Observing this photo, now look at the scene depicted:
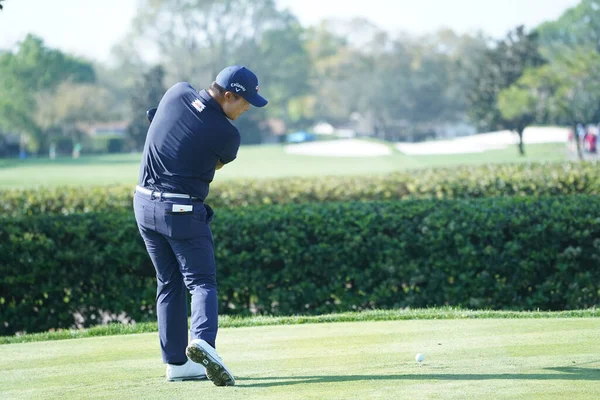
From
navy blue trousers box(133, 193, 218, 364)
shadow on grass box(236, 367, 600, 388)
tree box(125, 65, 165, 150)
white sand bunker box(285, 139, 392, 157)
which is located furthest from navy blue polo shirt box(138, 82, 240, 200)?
tree box(125, 65, 165, 150)

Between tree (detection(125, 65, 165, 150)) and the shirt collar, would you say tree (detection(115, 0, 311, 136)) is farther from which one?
the shirt collar

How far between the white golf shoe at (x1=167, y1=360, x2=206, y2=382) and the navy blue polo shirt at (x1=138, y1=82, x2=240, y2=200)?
1.03m

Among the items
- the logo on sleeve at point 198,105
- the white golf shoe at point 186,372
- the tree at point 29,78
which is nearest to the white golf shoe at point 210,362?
the white golf shoe at point 186,372

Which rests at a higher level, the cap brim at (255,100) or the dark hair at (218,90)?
the dark hair at (218,90)

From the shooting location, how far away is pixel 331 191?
1417 cm

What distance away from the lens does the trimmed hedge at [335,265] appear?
911 cm

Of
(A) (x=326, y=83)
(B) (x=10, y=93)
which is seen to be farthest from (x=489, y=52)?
(A) (x=326, y=83)

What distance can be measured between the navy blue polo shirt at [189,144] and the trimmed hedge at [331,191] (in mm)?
7969

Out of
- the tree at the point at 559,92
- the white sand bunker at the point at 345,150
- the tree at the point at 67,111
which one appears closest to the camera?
the tree at the point at 559,92

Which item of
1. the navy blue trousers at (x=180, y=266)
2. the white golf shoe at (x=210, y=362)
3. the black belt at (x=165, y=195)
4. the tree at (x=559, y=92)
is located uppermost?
the tree at (x=559, y=92)

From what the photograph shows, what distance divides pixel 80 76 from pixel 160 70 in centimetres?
1951

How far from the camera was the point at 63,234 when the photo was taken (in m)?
9.20

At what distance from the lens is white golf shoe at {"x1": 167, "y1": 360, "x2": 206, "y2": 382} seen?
5402 millimetres

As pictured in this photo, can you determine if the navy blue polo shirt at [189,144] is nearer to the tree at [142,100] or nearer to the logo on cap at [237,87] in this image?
the logo on cap at [237,87]
